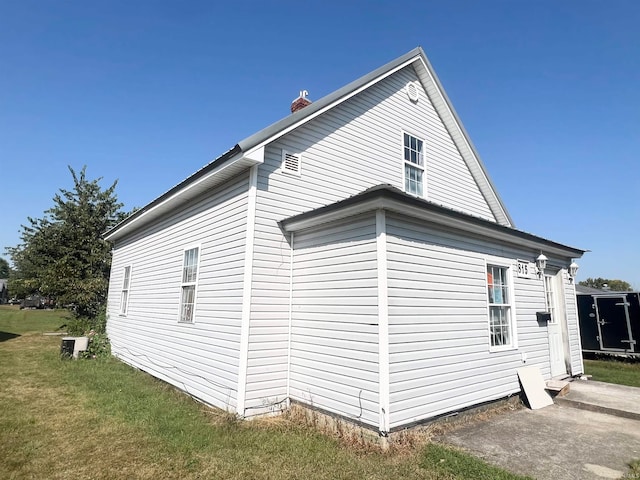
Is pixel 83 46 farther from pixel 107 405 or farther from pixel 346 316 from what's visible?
pixel 346 316

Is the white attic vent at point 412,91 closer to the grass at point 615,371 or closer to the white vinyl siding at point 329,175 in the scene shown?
the white vinyl siding at point 329,175

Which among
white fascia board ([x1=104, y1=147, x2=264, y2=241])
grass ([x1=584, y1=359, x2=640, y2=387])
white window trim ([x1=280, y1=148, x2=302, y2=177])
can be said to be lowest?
grass ([x1=584, y1=359, x2=640, y2=387])

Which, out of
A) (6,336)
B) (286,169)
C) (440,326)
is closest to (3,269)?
(6,336)

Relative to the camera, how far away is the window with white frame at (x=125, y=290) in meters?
11.8

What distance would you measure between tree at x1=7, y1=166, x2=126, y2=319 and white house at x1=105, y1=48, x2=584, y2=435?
1286 centimetres

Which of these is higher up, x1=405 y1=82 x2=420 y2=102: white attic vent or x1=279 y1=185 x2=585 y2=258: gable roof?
x1=405 y1=82 x2=420 y2=102: white attic vent

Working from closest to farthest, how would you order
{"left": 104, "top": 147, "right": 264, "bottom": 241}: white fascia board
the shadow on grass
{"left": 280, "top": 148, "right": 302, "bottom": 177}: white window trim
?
{"left": 104, "top": 147, "right": 264, "bottom": 241}: white fascia board → {"left": 280, "top": 148, "right": 302, "bottom": 177}: white window trim → the shadow on grass

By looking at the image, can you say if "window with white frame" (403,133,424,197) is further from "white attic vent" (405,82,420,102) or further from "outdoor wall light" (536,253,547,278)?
"outdoor wall light" (536,253,547,278)

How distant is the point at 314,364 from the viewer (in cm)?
555

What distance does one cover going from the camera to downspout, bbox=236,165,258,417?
5.48m

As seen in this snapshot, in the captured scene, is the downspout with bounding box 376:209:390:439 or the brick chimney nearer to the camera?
the downspout with bounding box 376:209:390:439

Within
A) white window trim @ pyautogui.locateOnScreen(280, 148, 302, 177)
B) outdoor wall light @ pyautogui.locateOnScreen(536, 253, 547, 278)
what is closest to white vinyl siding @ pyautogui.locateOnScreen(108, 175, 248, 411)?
white window trim @ pyautogui.locateOnScreen(280, 148, 302, 177)

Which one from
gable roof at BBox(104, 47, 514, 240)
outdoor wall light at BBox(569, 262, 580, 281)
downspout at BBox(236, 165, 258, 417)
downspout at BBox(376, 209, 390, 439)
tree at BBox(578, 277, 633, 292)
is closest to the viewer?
downspout at BBox(376, 209, 390, 439)

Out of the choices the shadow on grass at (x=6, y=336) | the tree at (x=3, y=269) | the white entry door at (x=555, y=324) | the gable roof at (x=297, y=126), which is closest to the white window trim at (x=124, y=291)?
the gable roof at (x=297, y=126)
